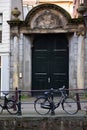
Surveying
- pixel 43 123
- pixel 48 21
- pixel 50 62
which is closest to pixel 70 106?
pixel 43 123

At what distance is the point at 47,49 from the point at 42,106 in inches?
347

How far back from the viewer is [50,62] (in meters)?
23.7

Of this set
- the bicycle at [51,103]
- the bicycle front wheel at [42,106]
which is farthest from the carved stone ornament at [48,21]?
the bicycle front wheel at [42,106]

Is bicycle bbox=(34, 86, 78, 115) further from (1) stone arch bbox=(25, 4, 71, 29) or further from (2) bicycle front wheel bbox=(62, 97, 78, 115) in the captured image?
(1) stone arch bbox=(25, 4, 71, 29)

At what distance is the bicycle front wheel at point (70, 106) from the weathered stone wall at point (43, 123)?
1.45 metres

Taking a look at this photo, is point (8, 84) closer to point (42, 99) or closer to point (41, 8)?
point (41, 8)

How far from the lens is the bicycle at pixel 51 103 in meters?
15.2

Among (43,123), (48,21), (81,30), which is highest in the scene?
(48,21)

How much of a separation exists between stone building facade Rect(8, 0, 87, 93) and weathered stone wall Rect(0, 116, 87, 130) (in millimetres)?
9216

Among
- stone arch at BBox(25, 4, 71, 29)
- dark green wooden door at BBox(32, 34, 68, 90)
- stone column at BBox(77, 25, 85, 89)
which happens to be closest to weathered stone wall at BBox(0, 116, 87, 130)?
stone column at BBox(77, 25, 85, 89)

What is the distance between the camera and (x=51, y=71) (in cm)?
2364

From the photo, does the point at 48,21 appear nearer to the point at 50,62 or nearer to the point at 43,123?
the point at 50,62

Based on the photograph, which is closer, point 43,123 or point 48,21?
point 43,123

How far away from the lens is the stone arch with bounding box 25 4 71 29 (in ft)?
76.1
